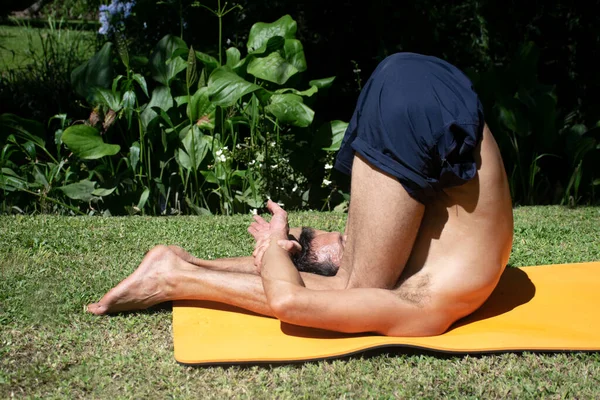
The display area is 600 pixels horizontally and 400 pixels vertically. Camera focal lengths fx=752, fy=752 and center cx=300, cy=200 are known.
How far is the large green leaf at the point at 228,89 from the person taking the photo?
484cm

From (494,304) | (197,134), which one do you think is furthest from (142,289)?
(197,134)

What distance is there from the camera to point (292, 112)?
4863 mm

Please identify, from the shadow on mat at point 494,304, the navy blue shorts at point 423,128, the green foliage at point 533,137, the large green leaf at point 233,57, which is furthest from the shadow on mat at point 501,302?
the large green leaf at point 233,57

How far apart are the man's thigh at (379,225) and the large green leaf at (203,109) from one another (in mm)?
2214

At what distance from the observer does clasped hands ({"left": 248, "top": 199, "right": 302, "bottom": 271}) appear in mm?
3184

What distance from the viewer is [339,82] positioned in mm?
6105

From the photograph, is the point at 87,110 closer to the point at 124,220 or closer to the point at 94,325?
the point at 124,220

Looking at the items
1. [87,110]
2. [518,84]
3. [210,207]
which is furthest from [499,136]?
[87,110]

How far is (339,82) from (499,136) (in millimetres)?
1418

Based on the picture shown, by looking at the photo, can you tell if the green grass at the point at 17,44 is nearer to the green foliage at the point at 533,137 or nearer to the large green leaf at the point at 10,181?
the large green leaf at the point at 10,181

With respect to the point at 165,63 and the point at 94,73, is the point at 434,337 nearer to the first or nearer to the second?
the point at 165,63

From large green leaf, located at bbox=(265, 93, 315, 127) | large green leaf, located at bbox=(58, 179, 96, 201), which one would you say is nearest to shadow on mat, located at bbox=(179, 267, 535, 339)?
large green leaf, located at bbox=(265, 93, 315, 127)

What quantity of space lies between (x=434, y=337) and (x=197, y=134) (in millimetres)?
2603

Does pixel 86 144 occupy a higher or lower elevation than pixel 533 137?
lower
